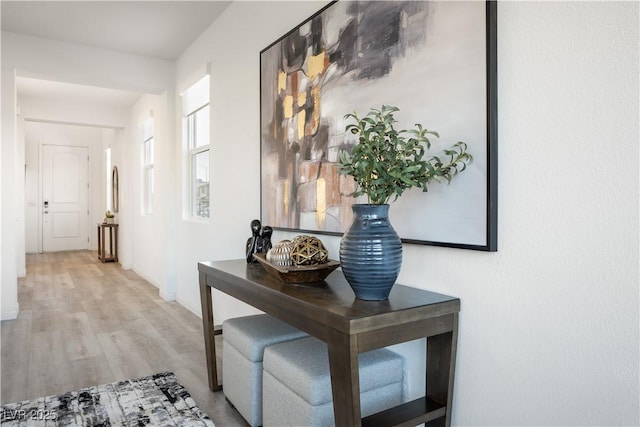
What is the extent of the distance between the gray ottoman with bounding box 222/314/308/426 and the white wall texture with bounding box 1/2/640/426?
0.71 meters

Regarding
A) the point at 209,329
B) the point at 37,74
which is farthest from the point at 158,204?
the point at 209,329

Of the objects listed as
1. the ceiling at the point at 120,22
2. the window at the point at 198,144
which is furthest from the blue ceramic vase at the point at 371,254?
the window at the point at 198,144

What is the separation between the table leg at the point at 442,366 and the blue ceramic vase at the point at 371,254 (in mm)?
295

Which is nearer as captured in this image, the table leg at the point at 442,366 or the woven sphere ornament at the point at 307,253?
the table leg at the point at 442,366

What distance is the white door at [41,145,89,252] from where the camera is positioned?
8922mm

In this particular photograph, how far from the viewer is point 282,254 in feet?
5.90

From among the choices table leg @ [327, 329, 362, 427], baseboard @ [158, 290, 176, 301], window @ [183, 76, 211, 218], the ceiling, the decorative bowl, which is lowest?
baseboard @ [158, 290, 176, 301]

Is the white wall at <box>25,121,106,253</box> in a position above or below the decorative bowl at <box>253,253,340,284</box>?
above

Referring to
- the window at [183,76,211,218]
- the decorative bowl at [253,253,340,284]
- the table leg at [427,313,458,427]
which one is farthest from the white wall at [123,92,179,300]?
the table leg at [427,313,458,427]

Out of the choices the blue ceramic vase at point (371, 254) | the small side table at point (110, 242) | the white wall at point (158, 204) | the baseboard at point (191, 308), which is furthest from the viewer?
the small side table at point (110, 242)

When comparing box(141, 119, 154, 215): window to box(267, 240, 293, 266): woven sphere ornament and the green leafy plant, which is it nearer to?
box(267, 240, 293, 266): woven sphere ornament

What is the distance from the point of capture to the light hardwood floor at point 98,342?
2451 mm

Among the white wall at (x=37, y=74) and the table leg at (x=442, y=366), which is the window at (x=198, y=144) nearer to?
the white wall at (x=37, y=74)

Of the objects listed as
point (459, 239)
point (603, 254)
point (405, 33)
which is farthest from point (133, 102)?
point (603, 254)
